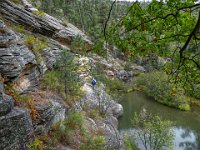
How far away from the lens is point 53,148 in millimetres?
13320

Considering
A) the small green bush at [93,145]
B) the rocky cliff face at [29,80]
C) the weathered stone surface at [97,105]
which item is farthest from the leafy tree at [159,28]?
the weathered stone surface at [97,105]

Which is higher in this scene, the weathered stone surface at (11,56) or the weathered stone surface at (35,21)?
the weathered stone surface at (35,21)

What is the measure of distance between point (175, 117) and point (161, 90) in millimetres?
9728

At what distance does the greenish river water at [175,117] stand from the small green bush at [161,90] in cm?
122

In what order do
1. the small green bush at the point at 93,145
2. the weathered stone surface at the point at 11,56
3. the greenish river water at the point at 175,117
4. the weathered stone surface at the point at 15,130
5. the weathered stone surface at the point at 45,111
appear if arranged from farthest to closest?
the greenish river water at the point at 175,117, the small green bush at the point at 93,145, the weathered stone surface at the point at 45,111, the weathered stone surface at the point at 11,56, the weathered stone surface at the point at 15,130

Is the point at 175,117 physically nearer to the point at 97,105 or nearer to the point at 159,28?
the point at 97,105

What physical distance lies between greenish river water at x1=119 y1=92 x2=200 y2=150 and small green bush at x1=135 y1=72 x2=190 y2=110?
1.22 metres

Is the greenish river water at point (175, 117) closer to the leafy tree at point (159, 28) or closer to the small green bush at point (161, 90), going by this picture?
the small green bush at point (161, 90)

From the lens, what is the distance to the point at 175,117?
40625 mm

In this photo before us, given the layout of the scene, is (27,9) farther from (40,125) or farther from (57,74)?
(40,125)

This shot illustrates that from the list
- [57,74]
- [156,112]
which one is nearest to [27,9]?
[57,74]

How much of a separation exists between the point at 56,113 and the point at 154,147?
1141 cm

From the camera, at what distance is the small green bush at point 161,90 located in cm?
4600

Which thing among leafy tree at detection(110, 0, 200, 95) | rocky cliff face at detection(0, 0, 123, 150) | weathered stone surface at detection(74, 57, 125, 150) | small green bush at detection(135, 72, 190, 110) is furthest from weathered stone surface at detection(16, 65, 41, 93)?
small green bush at detection(135, 72, 190, 110)
